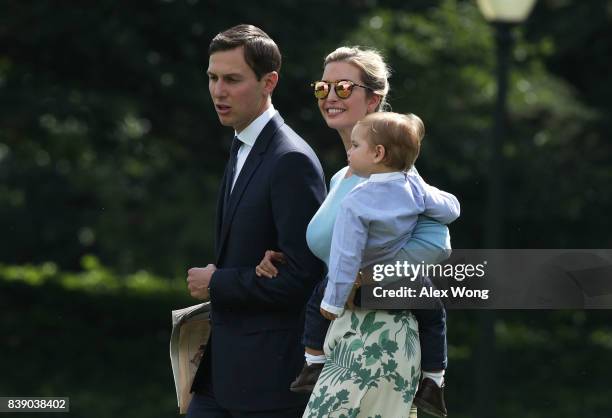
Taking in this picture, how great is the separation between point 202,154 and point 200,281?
978 centimetres

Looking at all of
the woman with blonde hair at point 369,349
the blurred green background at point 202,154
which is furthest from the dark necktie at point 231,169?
the blurred green background at point 202,154

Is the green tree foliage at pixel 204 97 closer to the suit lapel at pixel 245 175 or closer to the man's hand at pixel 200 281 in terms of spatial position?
the suit lapel at pixel 245 175

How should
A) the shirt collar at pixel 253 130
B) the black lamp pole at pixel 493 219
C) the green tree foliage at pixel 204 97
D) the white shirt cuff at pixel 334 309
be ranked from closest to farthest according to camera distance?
the white shirt cuff at pixel 334 309 < the shirt collar at pixel 253 130 < the black lamp pole at pixel 493 219 < the green tree foliage at pixel 204 97

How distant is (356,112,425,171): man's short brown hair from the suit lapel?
655 mm

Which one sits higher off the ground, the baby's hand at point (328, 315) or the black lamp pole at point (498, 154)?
the black lamp pole at point (498, 154)

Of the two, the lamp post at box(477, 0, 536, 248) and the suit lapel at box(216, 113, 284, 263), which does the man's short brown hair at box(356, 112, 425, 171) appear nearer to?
the suit lapel at box(216, 113, 284, 263)

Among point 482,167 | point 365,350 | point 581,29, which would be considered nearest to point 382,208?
point 365,350

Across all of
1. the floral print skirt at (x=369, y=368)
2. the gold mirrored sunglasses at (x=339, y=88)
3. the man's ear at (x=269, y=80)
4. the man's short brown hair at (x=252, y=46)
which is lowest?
the floral print skirt at (x=369, y=368)

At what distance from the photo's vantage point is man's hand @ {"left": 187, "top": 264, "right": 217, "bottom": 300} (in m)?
4.27

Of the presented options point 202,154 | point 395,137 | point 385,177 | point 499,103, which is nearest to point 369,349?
point 385,177

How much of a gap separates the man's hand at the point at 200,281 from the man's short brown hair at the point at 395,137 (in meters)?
0.85

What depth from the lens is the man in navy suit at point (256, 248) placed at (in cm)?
418

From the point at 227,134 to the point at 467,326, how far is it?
5.29 metres

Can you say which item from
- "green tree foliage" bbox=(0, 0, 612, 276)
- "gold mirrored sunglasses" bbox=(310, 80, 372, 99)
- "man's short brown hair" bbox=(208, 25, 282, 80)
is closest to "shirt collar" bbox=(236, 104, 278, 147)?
"man's short brown hair" bbox=(208, 25, 282, 80)
